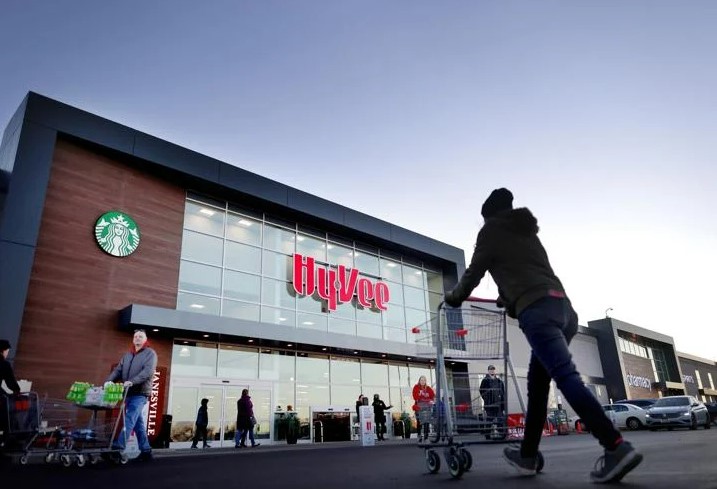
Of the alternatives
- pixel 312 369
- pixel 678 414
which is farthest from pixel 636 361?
pixel 312 369

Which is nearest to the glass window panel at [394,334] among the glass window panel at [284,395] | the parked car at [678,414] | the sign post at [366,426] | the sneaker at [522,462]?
the glass window panel at [284,395]

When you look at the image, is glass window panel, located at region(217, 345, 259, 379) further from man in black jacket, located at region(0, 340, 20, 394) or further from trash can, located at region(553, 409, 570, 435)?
trash can, located at region(553, 409, 570, 435)

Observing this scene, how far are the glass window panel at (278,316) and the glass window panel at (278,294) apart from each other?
0.22m

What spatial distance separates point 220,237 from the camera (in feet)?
56.0

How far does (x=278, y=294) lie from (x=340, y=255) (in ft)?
13.4

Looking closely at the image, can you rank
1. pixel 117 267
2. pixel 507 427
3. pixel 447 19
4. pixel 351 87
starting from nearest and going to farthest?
pixel 507 427
pixel 447 19
pixel 117 267
pixel 351 87

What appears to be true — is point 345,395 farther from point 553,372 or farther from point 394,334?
point 553,372

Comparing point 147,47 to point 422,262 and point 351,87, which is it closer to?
point 351,87

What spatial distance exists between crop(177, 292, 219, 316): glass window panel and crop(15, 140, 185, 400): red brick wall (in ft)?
1.22

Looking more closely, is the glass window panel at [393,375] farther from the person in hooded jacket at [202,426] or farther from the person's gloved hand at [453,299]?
the person's gloved hand at [453,299]

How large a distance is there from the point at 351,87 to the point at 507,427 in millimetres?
14206

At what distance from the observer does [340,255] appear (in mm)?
20953

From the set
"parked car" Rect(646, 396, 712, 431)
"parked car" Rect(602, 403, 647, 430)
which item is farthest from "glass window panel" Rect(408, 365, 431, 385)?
"parked car" Rect(646, 396, 712, 431)

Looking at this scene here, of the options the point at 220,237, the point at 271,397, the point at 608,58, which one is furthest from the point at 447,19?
the point at 271,397
